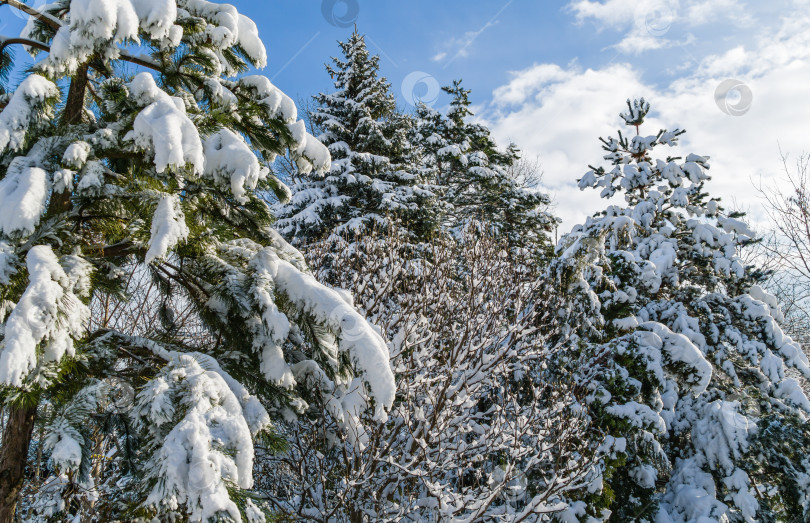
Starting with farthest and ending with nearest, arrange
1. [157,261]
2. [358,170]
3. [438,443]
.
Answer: [358,170] → [438,443] → [157,261]

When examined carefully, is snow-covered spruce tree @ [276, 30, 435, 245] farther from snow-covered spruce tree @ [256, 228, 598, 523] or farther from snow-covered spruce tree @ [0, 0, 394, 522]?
snow-covered spruce tree @ [0, 0, 394, 522]

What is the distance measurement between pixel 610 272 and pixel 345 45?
11349 mm

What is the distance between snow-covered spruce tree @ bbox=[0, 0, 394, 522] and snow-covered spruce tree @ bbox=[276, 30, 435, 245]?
7484 millimetres

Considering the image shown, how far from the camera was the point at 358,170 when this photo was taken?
11844 mm

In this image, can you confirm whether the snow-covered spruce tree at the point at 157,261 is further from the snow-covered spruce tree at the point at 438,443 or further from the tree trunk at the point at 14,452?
the snow-covered spruce tree at the point at 438,443

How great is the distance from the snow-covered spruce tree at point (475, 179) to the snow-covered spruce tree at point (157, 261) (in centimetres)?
1066

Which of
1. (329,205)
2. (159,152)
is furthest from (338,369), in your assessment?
(329,205)

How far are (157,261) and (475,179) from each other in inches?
471

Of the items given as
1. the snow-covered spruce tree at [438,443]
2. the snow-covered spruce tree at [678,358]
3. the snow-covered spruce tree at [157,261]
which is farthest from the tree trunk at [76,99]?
the snow-covered spruce tree at [678,358]

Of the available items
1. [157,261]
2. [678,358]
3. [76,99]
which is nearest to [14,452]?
[157,261]

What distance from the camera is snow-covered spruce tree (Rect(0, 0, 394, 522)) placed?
1.62 meters

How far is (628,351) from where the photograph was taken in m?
4.88

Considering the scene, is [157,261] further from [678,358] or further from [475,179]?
[475,179]

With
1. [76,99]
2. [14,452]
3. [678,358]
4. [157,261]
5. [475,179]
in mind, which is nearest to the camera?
[14,452]
